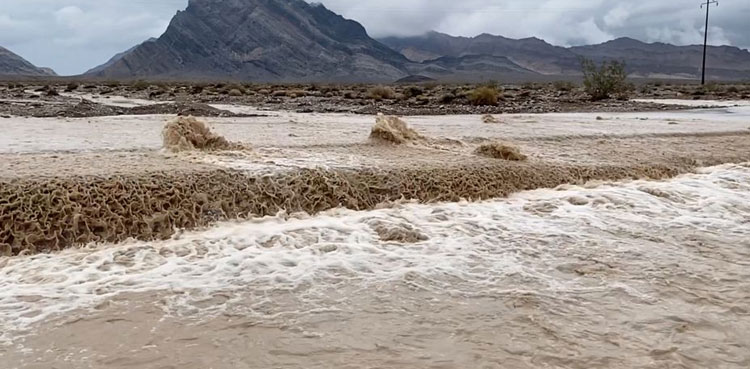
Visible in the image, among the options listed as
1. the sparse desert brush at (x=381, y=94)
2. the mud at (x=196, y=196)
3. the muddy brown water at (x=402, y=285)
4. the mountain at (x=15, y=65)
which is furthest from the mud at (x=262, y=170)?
the mountain at (x=15, y=65)

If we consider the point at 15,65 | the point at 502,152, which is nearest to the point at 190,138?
the point at 502,152

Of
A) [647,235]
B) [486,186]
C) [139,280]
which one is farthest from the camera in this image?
[486,186]

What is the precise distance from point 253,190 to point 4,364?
393cm

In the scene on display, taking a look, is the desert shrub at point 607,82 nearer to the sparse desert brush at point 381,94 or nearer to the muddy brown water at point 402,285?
the sparse desert brush at point 381,94

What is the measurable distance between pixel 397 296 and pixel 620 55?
149038 millimetres

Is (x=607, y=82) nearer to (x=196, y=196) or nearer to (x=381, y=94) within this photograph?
(x=381, y=94)

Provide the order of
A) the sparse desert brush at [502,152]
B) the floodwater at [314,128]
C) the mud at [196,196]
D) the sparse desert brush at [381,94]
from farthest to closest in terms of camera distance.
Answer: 1. the sparse desert brush at [381,94]
2. the floodwater at [314,128]
3. the sparse desert brush at [502,152]
4. the mud at [196,196]

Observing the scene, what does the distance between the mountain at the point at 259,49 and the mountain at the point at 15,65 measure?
20.4m

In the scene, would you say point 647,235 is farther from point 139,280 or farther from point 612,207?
point 139,280

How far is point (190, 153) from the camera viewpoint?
922cm

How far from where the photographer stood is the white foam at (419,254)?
5.44 metres

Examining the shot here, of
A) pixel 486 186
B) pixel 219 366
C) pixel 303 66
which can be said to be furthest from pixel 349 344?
pixel 303 66

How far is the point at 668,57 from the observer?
139m

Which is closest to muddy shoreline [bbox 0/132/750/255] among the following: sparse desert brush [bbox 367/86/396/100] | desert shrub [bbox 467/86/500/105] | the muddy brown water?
the muddy brown water
